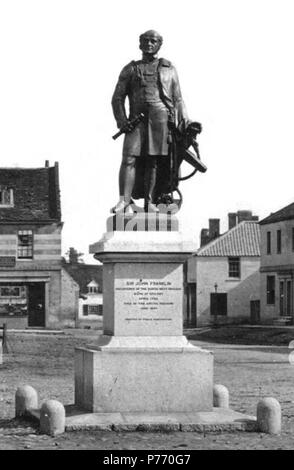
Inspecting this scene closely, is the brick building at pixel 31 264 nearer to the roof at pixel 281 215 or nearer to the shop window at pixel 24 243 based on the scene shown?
the shop window at pixel 24 243

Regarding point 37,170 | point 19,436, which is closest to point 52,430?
point 19,436

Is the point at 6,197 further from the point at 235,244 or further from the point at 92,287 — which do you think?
the point at 92,287

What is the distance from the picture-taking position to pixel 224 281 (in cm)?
6800

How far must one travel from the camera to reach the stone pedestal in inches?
448

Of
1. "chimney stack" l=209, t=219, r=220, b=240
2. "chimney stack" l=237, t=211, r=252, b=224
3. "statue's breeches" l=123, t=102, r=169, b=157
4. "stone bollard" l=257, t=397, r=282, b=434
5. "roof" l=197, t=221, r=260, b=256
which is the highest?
"chimney stack" l=237, t=211, r=252, b=224

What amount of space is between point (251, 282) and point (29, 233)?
21.7m

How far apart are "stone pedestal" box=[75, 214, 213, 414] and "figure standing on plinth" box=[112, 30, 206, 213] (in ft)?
2.00

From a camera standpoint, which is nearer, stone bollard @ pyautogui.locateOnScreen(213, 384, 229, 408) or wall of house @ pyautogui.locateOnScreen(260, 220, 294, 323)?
stone bollard @ pyautogui.locateOnScreen(213, 384, 229, 408)

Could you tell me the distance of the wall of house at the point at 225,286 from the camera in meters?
67.4

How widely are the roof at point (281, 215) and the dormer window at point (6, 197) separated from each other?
17753 millimetres

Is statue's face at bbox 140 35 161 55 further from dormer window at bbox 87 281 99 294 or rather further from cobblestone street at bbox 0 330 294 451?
dormer window at bbox 87 281 99 294

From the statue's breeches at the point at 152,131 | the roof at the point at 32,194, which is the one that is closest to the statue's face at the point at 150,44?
the statue's breeches at the point at 152,131

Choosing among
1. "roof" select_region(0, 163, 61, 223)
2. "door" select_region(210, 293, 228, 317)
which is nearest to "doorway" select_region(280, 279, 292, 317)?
"door" select_region(210, 293, 228, 317)

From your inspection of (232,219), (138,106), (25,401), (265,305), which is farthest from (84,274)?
(138,106)
